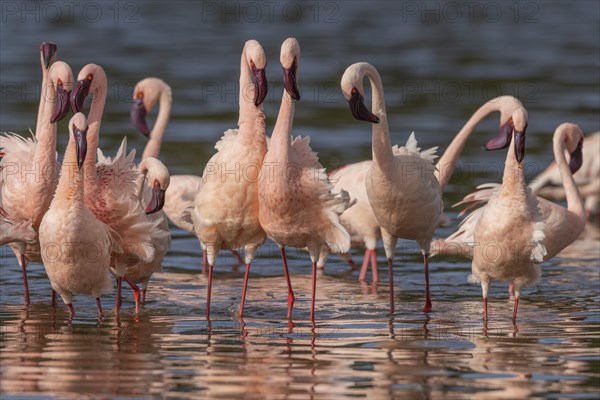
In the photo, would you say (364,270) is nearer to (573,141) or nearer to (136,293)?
(573,141)

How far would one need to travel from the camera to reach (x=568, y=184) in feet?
38.9

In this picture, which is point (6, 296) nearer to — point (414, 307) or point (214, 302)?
point (214, 302)

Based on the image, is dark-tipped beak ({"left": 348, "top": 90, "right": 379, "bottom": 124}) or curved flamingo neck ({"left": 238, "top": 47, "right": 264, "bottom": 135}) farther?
curved flamingo neck ({"left": 238, "top": 47, "right": 264, "bottom": 135})

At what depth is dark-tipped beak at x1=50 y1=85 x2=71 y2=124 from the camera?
33.3ft

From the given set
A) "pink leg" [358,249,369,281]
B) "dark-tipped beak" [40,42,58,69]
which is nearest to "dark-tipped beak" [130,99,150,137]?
"dark-tipped beak" [40,42,58,69]

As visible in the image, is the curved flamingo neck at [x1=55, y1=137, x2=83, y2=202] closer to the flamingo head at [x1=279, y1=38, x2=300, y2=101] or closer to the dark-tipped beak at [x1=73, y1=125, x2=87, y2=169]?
the dark-tipped beak at [x1=73, y1=125, x2=87, y2=169]

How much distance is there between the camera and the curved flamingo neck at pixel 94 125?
10.2 m

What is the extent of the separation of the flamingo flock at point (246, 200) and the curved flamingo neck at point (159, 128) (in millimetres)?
2468

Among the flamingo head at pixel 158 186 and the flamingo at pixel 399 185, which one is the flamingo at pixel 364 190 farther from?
the flamingo head at pixel 158 186

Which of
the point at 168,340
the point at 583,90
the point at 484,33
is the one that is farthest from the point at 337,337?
the point at 484,33

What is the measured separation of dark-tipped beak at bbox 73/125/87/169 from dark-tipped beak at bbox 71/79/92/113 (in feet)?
2.04

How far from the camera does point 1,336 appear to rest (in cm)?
966

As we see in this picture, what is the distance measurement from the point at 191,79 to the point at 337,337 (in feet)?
48.6

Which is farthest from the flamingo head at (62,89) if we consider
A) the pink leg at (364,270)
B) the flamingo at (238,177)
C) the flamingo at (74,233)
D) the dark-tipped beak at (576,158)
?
the dark-tipped beak at (576,158)
